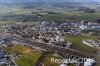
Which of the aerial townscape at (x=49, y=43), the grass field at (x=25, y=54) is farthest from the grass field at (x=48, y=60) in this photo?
the grass field at (x=25, y=54)

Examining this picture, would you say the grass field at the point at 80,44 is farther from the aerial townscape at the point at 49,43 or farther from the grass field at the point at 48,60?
the grass field at the point at 48,60

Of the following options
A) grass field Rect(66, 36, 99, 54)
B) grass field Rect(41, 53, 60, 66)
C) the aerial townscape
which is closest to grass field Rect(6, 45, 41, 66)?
the aerial townscape

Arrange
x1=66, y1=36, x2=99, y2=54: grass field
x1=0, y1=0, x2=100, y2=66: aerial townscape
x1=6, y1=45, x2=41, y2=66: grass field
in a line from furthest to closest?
x1=66, y1=36, x2=99, y2=54: grass field, x1=0, y1=0, x2=100, y2=66: aerial townscape, x1=6, y1=45, x2=41, y2=66: grass field

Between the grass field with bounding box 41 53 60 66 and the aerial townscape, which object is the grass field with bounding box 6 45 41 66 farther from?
the grass field with bounding box 41 53 60 66

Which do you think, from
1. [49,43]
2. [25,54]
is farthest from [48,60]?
[49,43]

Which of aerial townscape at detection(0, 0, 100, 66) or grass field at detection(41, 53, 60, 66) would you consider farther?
aerial townscape at detection(0, 0, 100, 66)

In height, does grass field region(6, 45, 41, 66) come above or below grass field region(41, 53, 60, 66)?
above

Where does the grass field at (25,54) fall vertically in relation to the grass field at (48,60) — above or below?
above

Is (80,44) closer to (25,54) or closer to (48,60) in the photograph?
(48,60)

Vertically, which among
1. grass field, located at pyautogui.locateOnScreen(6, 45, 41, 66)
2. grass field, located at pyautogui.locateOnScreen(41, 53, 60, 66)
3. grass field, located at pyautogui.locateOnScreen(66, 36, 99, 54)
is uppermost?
grass field, located at pyautogui.locateOnScreen(6, 45, 41, 66)
